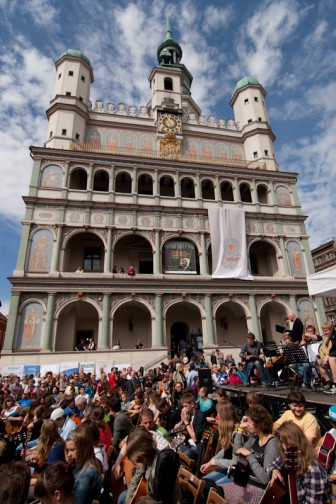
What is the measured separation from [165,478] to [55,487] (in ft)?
2.99

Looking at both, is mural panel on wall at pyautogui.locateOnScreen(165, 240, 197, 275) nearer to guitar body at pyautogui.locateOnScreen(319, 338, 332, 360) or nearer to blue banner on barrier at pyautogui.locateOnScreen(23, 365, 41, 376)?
blue banner on barrier at pyautogui.locateOnScreen(23, 365, 41, 376)

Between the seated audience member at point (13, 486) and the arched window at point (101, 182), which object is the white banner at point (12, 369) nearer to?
→ the arched window at point (101, 182)

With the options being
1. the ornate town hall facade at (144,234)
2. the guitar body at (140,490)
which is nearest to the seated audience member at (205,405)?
the guitar body at (140,490)

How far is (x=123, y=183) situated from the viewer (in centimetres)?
2597

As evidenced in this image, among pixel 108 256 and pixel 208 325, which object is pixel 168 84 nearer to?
pixel 108 256

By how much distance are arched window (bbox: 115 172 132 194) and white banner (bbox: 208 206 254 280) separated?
25.2 feet

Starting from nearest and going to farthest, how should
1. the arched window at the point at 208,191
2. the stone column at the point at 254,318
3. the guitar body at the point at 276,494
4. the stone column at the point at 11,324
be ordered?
the guitar body at the point at 276,494, the stone column at the point at 11,324, the stone column at the point at 254,318, the arched window at the point at 208,191

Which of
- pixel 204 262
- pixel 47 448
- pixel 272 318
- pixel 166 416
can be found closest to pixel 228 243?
pixel 204 262

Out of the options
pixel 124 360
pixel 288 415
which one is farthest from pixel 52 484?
pixel 124 360

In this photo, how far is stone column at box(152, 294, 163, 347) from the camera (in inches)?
768

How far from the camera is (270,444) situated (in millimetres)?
3344

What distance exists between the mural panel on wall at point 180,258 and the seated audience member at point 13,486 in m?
19.6

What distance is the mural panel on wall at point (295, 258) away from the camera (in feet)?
78.3

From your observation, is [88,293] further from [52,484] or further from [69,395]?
[52,484]
